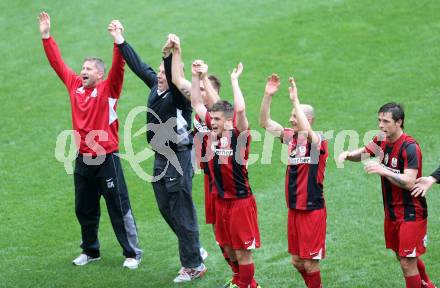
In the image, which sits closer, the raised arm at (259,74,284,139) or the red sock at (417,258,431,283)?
the raised arm at (259,74,284,139)

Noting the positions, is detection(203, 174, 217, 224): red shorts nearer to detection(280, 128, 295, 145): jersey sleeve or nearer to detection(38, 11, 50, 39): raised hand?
detection(280, 128, 295, 145): jersey sleeve

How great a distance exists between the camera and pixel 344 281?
825cm

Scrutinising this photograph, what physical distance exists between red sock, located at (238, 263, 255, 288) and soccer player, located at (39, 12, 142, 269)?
1.64m

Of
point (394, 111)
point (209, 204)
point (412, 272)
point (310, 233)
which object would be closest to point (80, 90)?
point (209, 204)

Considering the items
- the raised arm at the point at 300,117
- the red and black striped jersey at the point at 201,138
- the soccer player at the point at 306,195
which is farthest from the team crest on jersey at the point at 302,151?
the red and black striped jersey at the point at 201,138

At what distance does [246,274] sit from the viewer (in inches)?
307

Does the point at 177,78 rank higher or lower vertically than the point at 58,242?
higher

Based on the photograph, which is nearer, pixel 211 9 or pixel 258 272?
pixel 258 272

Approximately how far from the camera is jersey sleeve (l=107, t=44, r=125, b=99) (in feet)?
27.8

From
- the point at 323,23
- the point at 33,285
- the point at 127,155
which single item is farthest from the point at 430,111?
the point at 33,285

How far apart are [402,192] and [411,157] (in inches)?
14.4

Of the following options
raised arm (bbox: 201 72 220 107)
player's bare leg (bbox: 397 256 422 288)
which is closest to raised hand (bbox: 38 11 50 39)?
raised arm (bbox: 201 72 220 107)

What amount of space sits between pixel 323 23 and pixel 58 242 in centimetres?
833

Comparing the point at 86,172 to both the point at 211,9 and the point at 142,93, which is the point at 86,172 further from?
the point at 211,9
